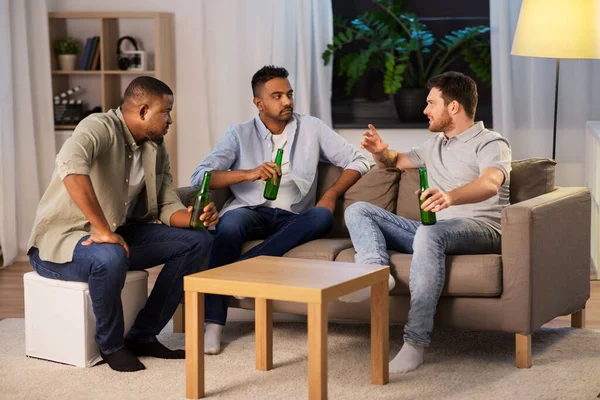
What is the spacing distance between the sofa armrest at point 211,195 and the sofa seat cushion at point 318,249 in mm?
337

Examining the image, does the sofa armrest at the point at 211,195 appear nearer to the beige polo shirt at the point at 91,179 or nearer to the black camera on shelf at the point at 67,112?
the beige polo shirt at the point at 91,179

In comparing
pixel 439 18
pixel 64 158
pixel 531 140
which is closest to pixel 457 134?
pixel 64 158

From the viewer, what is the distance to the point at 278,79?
402cm

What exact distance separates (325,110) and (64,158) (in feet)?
8.48

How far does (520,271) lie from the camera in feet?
10.8

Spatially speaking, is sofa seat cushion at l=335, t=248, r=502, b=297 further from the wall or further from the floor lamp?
the wall

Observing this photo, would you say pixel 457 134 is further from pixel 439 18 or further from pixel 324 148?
pixel 439 18

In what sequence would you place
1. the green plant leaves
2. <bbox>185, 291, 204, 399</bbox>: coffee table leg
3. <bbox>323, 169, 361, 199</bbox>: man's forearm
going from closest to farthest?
<bbox>185, 291, 204, 399</bbox>: coffee table leg → <bbox>323, 169, 361, 199</bbox>: man's forearm → the green plant leaves

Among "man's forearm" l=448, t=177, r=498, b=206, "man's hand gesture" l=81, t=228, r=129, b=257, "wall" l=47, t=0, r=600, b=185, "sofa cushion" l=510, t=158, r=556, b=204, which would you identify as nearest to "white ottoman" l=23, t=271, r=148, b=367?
"man's hand gesture" l=81, t=228, r=129, b=257

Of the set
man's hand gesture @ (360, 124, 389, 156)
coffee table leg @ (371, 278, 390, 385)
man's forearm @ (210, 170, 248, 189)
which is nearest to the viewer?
coffee table leg @ (371, 278, 390, 385)

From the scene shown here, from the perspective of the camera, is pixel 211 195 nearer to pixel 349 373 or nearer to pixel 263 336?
pixel 263 336

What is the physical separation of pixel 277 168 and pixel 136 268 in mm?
656

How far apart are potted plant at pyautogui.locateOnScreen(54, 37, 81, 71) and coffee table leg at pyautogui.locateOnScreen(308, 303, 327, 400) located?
3.46 metres

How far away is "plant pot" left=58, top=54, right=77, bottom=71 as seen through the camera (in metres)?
5.72
